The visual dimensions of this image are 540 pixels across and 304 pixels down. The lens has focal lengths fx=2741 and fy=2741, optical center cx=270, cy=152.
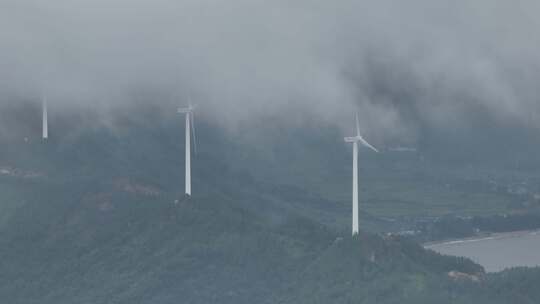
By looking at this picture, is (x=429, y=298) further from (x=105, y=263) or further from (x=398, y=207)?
(x=398, y=207)

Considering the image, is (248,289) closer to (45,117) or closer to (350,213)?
(45,117)

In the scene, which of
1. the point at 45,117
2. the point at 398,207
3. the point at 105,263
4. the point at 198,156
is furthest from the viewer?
the point at 398,207

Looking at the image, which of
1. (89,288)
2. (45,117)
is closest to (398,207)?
(45,117)

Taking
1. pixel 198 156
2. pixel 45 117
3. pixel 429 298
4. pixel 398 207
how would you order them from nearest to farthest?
1. pixel 429 298
2. pixel 45 117
3. pixel 198 156
4. pixel 398 207

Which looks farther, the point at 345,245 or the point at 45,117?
the point at 45,117

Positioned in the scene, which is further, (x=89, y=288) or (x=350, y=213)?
(x=350, y=213)

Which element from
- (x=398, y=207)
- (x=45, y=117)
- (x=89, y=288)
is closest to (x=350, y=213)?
(x=398, y=207)

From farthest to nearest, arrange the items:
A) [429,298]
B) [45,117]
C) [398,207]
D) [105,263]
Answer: [398,207] → [45,117] → [105,263] → [429,298]

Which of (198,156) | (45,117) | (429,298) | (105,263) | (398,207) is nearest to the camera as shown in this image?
(429,298)
